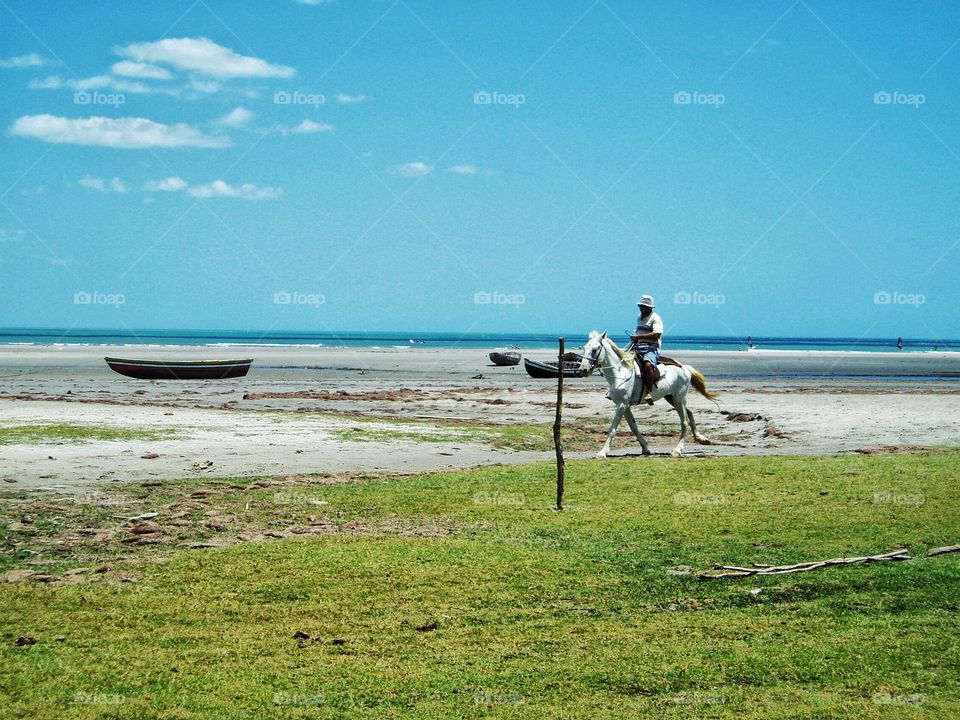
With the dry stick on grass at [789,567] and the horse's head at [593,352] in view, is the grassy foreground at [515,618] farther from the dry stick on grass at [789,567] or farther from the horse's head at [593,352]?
the horse's head at [593,352]

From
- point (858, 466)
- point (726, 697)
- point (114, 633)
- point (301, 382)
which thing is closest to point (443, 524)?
point (114, 633)

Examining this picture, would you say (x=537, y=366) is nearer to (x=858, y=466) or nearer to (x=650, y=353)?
(x=650, y=353)

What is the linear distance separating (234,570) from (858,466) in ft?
39.9

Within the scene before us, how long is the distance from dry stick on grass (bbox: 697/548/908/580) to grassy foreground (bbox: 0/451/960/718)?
0.67 ft

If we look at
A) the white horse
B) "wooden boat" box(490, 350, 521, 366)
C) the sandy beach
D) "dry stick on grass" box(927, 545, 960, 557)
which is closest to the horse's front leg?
the white horse

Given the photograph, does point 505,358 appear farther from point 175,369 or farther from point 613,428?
point 613,428

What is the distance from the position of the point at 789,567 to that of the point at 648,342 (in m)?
12.2

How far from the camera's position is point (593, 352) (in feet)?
73.5

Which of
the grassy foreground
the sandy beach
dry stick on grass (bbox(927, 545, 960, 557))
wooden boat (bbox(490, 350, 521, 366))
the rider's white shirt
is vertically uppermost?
wooden boat (bbox(490, 350, 521, 366))

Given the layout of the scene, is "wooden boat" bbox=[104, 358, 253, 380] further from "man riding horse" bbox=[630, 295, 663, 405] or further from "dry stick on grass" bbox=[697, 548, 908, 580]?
"dry stick on grass" bbox=[697, 548, 908, 580]

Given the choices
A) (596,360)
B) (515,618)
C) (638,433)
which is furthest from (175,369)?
(515,618)

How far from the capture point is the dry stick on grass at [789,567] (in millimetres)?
11109

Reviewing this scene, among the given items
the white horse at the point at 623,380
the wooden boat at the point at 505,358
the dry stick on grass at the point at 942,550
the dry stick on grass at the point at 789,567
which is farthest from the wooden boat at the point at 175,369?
the dry stick on grass at the point at 942,550

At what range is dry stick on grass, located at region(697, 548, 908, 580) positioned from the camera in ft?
36.4
